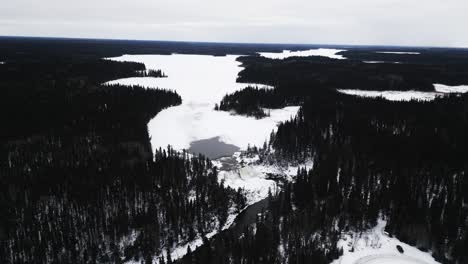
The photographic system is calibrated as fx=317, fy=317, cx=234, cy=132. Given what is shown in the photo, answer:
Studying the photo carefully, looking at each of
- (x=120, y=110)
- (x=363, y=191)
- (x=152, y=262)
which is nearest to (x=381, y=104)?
(x=363, y=191)

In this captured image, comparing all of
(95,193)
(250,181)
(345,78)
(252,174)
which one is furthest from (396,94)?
(95,193)

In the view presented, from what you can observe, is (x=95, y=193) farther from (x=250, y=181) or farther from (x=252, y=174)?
(x=252, y=174)

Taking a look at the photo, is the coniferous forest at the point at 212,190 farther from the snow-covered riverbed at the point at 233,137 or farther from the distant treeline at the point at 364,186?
the snow-covered riverbed at the point at 233,137

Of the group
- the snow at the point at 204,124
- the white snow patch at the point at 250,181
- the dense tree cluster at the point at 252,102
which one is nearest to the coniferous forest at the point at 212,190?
the white snow patch at the point at 250,181

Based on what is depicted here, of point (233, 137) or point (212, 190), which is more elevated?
point (233, 137)

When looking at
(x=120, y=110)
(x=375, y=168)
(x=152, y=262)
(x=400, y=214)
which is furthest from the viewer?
(x=120, y=110)

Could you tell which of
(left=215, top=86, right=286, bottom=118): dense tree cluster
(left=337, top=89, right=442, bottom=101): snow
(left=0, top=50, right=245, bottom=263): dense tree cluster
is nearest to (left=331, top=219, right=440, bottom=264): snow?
(left=0, top=50, right=245, bottom=263): dense tree cluster

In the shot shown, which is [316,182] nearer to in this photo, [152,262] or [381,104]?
[152,262]
